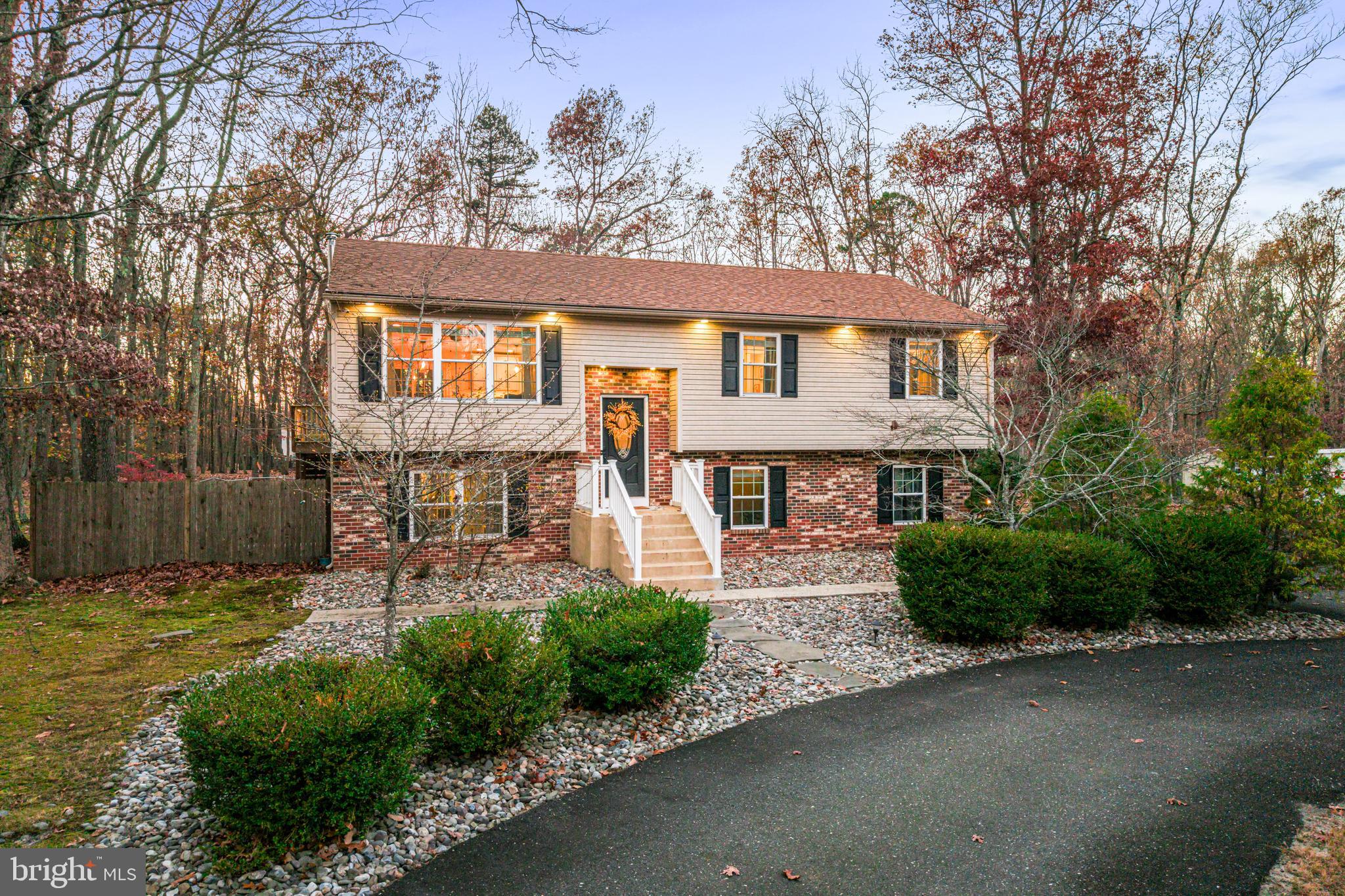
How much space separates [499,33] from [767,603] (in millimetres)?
7733

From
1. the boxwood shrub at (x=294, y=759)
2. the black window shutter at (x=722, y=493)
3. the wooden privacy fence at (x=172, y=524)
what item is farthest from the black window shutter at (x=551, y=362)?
the boxwood shrub at (x=294, y=759)

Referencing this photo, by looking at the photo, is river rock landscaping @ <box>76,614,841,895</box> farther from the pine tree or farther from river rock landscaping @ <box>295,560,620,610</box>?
the pine tree

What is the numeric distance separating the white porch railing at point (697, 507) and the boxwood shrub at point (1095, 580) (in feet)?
15.2

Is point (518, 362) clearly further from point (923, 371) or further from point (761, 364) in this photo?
point (923, 371)

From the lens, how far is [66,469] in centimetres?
2152

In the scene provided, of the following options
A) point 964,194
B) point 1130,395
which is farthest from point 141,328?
point 1130,395

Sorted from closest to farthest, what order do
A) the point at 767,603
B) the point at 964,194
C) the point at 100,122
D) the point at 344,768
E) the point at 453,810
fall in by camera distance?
the point at 344,768
the point at 453,810
the point at 100,122
the point at 767,603
the point at 964,194

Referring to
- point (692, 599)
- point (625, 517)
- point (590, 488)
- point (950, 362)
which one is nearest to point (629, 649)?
point (692, 599)

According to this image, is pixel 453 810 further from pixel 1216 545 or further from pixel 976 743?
pixel 1216 545

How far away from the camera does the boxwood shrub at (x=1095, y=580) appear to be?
331 inches

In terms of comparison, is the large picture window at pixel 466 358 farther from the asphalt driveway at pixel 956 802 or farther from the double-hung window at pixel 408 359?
the asphalt driveway at pixel 956 802

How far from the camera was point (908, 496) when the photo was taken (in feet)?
50.7

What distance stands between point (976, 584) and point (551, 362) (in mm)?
7994

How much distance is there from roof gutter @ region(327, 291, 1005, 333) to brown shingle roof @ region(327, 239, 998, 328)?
0.03 meters
